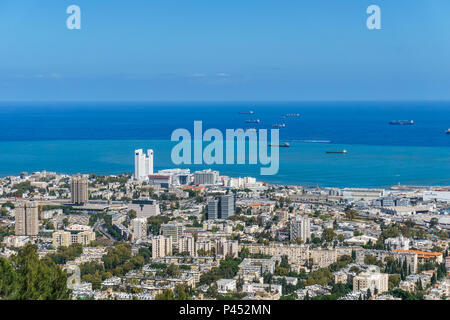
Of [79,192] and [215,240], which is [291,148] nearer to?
[79,192]

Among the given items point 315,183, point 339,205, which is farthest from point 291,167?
point 339,205

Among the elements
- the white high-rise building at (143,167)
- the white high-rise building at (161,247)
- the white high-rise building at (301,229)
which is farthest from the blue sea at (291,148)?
the white high-rise building at (161,247)

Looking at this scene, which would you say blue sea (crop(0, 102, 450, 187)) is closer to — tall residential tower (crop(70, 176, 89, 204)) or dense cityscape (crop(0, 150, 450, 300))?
dense cityscape (crop(0, 150, 450, 300))

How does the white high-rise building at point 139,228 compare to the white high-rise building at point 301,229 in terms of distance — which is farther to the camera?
the white high-rise building at point 139,228

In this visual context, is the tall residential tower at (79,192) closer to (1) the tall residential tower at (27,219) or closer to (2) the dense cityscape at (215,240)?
(2) the dense cityscape at (215,240)

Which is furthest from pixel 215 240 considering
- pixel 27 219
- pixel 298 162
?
pixel 298 162

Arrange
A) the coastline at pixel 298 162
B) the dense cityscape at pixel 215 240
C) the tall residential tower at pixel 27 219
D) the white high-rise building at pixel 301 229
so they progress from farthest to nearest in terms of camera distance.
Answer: the coastline at pixel 298 162, the tall residential tower at pixel 27 219, the white high-rise building at pixel 301 229, the dense cityscape at pixel 215 240

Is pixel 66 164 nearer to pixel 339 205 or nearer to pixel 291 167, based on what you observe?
A: pixel 291 167

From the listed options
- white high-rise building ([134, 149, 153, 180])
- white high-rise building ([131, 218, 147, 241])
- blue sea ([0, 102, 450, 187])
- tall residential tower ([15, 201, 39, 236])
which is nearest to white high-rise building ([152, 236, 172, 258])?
white high-rise building ([131, 218, 147, 241])
